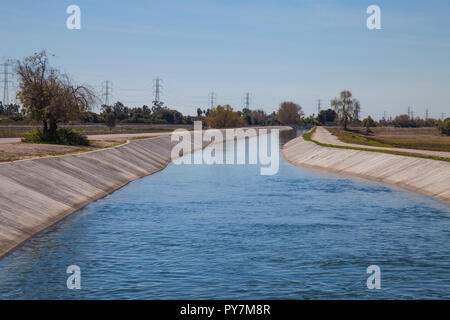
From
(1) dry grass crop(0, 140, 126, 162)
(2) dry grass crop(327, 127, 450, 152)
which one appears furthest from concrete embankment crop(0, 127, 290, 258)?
(2) dry grass crop(327, 127, 450, 152)

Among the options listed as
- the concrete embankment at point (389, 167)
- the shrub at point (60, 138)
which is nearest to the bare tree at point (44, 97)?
the shrub at point (60, 138)

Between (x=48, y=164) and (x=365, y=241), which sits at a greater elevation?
(x=48, y=164)

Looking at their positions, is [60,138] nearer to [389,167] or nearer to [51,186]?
[51,186]

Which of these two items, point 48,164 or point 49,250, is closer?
point 49,250

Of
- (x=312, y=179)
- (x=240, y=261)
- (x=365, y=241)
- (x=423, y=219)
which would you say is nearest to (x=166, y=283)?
(x=240, y=261)

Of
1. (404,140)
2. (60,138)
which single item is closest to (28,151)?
(60,138)

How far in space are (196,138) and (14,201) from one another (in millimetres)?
86990

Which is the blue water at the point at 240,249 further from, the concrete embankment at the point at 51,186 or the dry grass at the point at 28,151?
the dry grass at the point at 28,151

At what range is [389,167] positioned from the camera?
49.5m

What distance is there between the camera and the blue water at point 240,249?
17.5 m

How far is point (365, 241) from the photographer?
24016 mm

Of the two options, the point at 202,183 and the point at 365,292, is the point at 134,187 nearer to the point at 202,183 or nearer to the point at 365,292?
the point at 202,183

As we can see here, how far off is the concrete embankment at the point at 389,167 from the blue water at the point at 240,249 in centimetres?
306

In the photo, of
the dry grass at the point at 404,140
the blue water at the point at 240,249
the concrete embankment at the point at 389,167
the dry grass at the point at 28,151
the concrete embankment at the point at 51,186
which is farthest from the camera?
the dry grass at the point at 404,140
